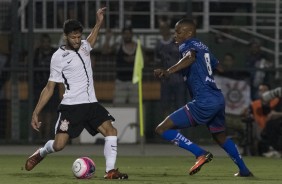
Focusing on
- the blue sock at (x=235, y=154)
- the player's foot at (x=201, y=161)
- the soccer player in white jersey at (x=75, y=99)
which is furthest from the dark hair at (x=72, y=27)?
the blue sock at (x=235, y=154)

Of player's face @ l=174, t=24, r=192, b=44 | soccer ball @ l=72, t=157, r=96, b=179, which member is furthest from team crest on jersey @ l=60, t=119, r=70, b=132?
player's face @ l=174, t=24, r=192, b=44

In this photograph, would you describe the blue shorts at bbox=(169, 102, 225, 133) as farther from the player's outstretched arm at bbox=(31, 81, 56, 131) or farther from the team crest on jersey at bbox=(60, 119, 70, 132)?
the player's outstretched arm at bbox=(31, 81, 56, 131)

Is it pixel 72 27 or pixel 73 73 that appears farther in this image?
pixel 73 73

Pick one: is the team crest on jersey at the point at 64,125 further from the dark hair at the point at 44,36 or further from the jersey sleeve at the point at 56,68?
the dark hair at the point at 44,36

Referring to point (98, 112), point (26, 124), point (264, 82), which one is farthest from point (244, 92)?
point (98, 112)

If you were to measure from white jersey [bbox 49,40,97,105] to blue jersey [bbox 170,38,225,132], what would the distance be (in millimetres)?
1273

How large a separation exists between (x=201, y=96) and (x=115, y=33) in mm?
10055

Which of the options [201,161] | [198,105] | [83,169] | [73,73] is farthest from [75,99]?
[201,161]

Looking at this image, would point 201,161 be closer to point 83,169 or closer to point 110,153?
point 110,153

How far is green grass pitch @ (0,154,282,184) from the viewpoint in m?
14.1

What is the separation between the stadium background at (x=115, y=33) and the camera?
24.6 m

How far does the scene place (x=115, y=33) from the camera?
24.6 metres

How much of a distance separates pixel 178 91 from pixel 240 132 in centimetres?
237

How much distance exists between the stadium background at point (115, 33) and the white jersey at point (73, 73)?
10047 mm
